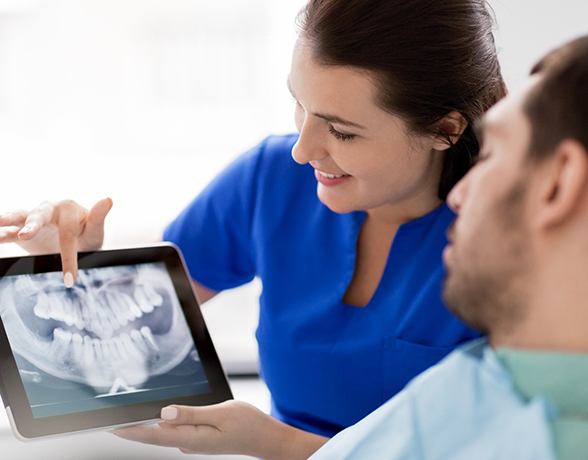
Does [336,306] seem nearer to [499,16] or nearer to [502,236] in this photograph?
[502,236]

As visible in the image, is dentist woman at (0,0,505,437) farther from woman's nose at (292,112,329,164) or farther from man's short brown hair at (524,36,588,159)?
man's short brown hair at (524,36,588,159)

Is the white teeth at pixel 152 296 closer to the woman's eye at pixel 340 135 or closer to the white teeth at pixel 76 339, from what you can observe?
the white teeth at pixel 76 339

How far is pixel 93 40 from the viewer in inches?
84.4

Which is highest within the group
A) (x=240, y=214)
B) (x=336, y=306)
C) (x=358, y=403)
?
(x=240, y=214)

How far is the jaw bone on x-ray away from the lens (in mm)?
1176

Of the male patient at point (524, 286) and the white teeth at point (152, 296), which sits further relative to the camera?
the white teeth at point (152, 296)

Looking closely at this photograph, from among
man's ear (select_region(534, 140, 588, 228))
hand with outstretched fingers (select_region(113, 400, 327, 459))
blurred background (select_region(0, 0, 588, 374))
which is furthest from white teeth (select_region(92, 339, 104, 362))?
blurred background (select_region(0, 0, 588, 374))

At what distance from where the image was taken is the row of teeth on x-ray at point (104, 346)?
1.20m

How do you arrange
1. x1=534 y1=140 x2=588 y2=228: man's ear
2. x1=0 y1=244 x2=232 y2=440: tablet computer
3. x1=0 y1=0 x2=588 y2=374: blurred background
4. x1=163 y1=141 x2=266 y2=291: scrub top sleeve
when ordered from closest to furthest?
1. x1=534 y1=140 x2=588 y2=228: man's ear
2. x1=0 y1=244 x2=232 y2=440: tablet computer
3. x1=163 y1=141 x2=266 y2=291: scrub top sleeve
4. x1=0 y1=0 x2=588 y2=374: blurred background

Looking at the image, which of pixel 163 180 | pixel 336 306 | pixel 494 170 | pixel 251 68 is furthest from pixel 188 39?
pixel 494 170

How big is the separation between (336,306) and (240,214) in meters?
0.26

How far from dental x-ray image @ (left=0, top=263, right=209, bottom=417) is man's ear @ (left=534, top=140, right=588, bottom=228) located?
0.61 meters

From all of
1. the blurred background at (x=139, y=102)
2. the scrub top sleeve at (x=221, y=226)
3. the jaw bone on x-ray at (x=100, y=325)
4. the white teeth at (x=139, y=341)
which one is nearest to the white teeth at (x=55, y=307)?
the jaw bone on x-ray at (x=100, y=325)

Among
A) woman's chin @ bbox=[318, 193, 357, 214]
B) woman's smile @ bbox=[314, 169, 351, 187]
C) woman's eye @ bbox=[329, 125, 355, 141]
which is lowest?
woman's chin @ bbox=[318, 193, 357, 214]
